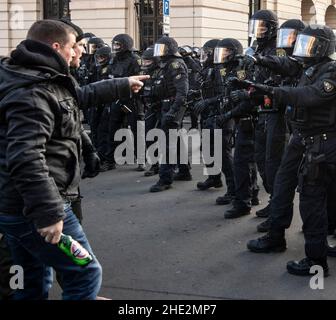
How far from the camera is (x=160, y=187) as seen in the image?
25.7 ft

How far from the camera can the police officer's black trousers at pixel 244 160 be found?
20.4 feet

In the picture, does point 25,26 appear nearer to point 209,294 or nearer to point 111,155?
point 111,155

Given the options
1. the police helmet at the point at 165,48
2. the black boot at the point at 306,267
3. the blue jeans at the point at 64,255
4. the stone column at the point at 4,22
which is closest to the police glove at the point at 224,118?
the police helmet at the point at 165,48

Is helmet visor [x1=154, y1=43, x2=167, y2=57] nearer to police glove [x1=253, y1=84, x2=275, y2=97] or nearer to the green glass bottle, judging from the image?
police glove [x1=253, y1=84, x2=275, y2=97]

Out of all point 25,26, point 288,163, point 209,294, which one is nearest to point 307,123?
point 288,163

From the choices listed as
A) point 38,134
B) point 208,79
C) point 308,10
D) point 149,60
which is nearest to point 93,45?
point 149,60

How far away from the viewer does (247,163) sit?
6219 mm

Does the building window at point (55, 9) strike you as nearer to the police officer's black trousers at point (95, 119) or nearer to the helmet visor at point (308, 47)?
the police officer's black trousers at point (95, 119)

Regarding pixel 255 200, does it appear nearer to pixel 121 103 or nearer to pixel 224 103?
pixel 224 103

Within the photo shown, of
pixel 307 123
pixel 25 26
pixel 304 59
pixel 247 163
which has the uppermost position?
pixel 25 26

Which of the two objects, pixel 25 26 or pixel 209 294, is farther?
pixel 25 26

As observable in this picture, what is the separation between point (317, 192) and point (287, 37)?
6.08ft
